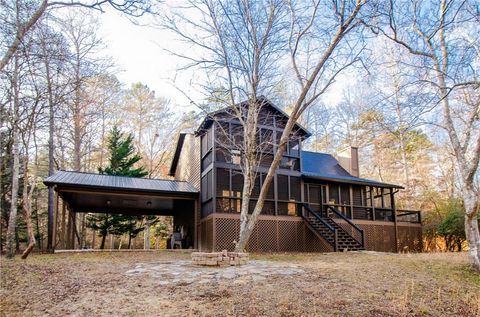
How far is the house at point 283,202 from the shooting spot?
45.3 ft

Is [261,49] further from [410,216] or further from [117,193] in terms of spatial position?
[410,216]

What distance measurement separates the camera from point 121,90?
934 inches

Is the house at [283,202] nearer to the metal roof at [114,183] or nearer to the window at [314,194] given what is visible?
the window at [314,194]

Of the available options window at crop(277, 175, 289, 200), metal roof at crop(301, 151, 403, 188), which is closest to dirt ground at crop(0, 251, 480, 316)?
window at crop(277, 175, 289, 200)

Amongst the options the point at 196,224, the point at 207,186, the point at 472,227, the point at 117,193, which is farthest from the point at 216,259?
the point at 196,224

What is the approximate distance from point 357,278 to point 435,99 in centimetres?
388

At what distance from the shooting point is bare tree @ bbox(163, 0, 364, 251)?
953 cm

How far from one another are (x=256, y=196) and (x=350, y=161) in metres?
7.39

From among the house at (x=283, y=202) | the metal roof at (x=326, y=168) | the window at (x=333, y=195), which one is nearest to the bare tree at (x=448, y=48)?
the house at (x=283, y=202)

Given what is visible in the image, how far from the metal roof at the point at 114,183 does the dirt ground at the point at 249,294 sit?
5.59 m

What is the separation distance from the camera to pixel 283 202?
15031mm

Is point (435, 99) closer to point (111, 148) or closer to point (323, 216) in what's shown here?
point (323, 216)

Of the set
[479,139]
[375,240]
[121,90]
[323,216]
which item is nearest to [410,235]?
[375,240]

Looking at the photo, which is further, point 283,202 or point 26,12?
point 283,202
